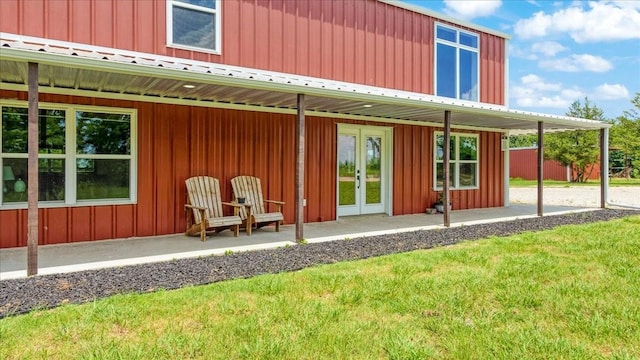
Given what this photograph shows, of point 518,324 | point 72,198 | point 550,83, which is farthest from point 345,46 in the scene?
point 550,83

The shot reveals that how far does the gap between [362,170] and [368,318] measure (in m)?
6.10

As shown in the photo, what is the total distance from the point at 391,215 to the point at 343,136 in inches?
84.2

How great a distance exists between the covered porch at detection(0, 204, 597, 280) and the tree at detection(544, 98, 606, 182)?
69.6 feet

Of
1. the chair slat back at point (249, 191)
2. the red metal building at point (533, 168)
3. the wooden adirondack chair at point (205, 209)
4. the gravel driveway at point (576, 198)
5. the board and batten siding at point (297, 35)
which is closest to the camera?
the board and batten siding at point (297, 35)

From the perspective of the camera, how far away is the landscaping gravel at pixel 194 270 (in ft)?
11.9

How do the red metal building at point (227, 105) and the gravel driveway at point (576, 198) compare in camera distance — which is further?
the gravel driveway at point (576, 198)

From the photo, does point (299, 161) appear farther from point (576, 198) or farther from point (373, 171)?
point (576, 198)

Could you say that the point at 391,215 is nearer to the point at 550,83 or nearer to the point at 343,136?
the point at 343,136

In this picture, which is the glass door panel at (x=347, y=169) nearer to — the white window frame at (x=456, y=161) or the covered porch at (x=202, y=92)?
the covered porch at (x=202, y=92)

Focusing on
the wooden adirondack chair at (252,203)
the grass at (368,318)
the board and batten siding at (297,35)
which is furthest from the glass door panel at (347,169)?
the grass at (368,318)

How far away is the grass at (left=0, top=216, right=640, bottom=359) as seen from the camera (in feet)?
8.67

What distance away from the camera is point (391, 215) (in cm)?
932

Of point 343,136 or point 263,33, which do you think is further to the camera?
point 343,136

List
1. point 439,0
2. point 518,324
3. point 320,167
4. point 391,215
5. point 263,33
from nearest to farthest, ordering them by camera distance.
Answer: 1. point 518,324
2. point 263,33
3. point 320,167
4. point 391,215
5. point 439,0
